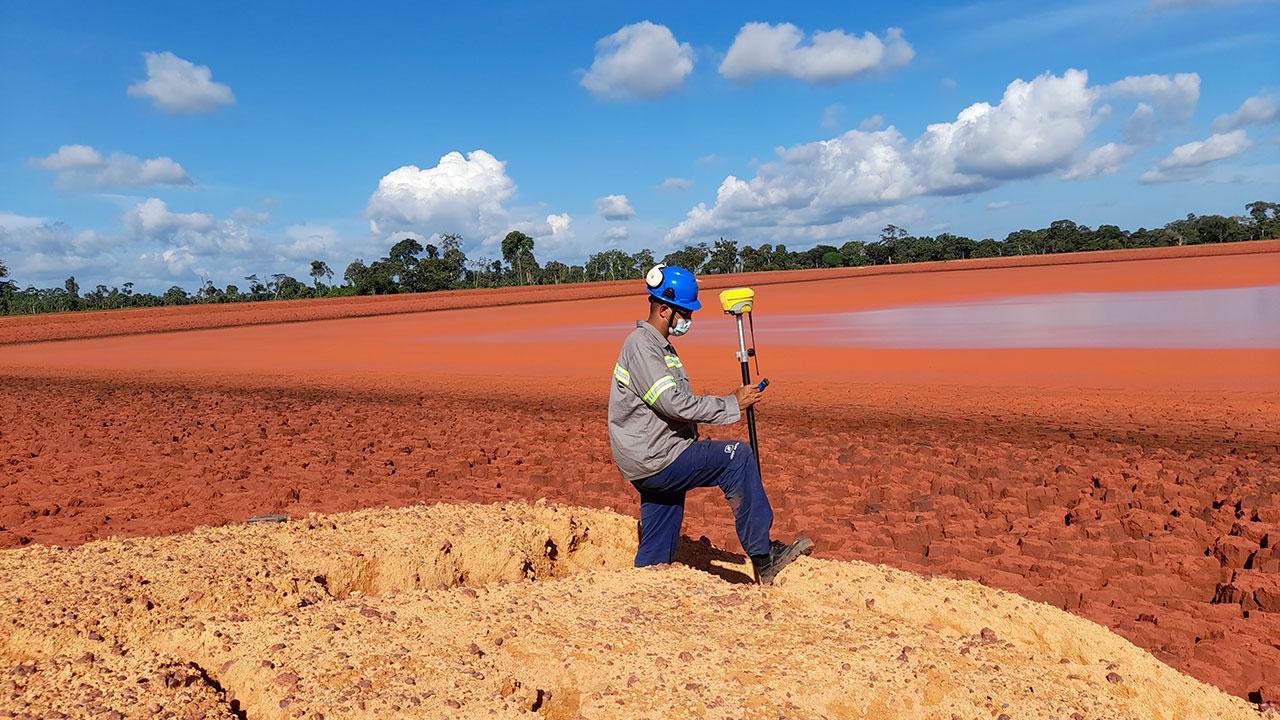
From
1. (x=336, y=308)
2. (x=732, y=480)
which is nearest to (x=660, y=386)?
(x=732, y=480)

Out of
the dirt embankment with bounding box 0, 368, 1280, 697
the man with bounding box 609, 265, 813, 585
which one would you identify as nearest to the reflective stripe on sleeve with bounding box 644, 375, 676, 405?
the man with bounding box 609, 265, 813, 585

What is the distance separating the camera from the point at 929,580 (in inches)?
198

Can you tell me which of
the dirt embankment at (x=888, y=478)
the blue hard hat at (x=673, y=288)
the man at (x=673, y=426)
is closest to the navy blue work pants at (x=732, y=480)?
the man at (x=673, y=426)

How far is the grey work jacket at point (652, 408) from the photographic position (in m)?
4.49

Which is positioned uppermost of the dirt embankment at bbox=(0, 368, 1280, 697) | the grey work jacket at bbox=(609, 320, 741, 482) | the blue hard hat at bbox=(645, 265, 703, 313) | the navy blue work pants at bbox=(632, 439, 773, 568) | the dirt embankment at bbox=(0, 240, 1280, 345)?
the dirt embankment at bbox=(0, 240, 1280, 345)

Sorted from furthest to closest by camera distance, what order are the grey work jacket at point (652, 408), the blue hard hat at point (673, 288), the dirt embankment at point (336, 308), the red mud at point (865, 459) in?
the dirt embankment at point (336, 308)
the red mud at point (865, 459)
the blue hard hat at point (673, 288)
the grey work jacket at point (652, 408)

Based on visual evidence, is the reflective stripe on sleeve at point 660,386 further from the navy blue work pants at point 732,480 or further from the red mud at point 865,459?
the red mud at point 865,459

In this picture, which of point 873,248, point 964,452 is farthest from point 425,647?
point 873,248

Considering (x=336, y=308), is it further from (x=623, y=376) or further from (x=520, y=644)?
(x=520, y=644)

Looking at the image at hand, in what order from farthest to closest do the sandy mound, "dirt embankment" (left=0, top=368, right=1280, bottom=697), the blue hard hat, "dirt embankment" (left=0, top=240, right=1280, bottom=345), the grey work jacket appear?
"dirt embankment" (left=0, top=240, right=1280, bottom=345) → "dirt embankment" (left=0, top=368, right=1280, bottom=697) → the blue hard hat → the grey work jacket → the sandy mound

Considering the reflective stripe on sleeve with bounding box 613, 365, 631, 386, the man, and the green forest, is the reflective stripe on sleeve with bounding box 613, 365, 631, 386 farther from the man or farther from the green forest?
the green forest

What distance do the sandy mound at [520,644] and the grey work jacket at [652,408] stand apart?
0.66m

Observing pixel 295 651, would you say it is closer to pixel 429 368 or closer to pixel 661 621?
pixel 661 621

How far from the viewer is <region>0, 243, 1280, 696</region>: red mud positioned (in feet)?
19.9
